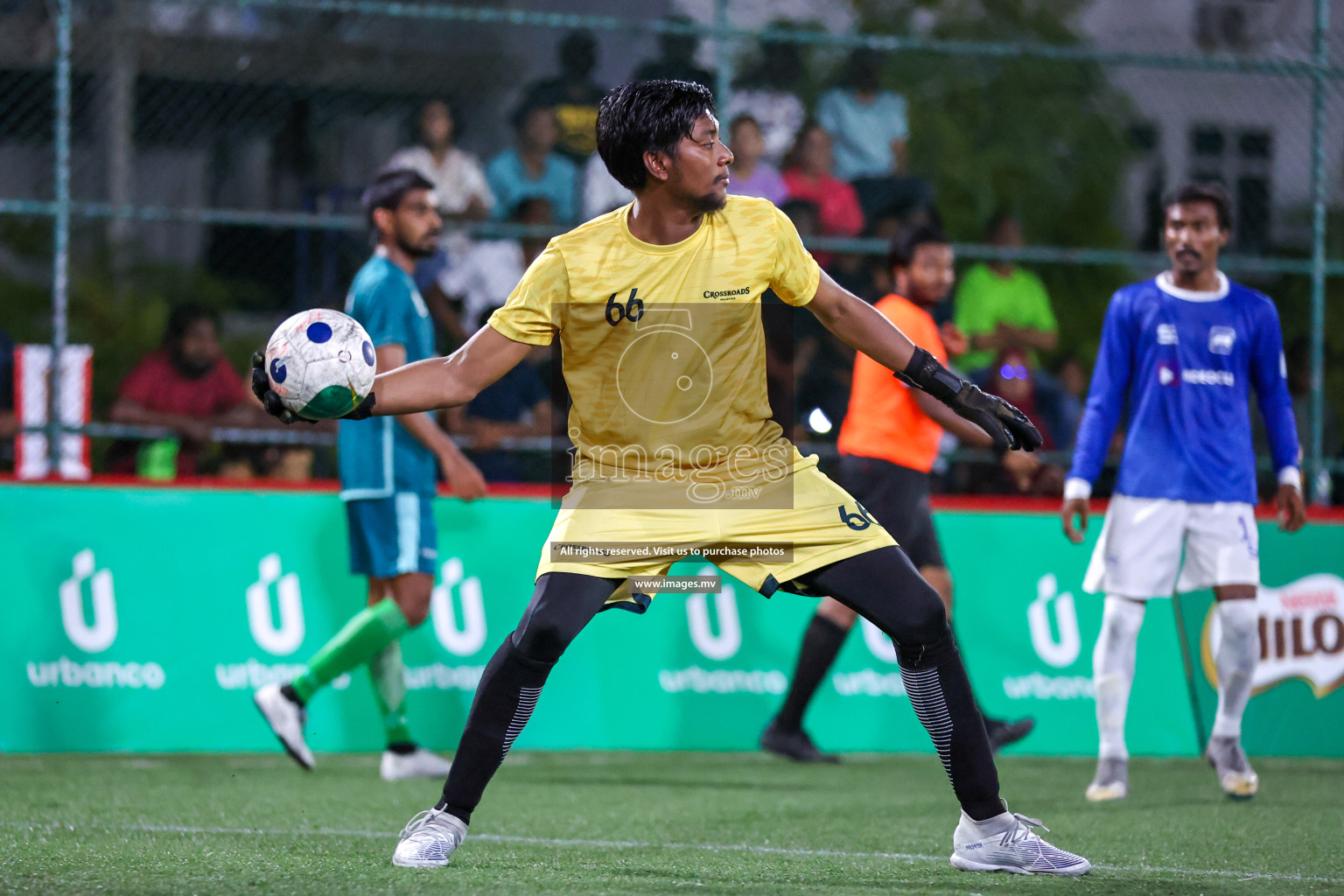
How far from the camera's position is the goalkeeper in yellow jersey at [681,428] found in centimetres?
408

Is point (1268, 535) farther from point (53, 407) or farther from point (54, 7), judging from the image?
point (54, 7)

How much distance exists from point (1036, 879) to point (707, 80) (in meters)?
6.22

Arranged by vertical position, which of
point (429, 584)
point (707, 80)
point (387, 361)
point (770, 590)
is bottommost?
point (429, 584)

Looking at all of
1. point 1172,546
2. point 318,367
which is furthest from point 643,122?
point 1172,546

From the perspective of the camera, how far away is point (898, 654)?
4.21 meters

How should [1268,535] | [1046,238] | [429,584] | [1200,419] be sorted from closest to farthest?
[1200,419] → [429,584] → [1268,535] → [1046,238]

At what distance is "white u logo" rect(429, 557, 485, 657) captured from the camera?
24.4 ft

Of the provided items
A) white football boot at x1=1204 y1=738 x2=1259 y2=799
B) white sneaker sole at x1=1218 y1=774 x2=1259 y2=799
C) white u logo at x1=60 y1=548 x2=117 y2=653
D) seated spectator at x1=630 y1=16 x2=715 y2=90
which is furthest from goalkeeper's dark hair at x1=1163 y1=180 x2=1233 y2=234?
white u logo at x1=60 y1=548 x2=117 y2=653

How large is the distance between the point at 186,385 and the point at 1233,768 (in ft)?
20.2

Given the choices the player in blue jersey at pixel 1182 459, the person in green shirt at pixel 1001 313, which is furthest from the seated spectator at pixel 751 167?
the player in blue jersey at pixel 1182 459

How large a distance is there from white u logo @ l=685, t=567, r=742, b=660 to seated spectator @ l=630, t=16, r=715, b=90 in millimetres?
3155

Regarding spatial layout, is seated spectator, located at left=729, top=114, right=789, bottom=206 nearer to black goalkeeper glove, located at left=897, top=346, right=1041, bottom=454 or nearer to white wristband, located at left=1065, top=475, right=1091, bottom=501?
white wristband, located at left=1065, top=475, right=1091, bottom=501

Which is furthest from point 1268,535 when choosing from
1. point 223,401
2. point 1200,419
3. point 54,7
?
point 54,7

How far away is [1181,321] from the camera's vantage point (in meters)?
6.24
